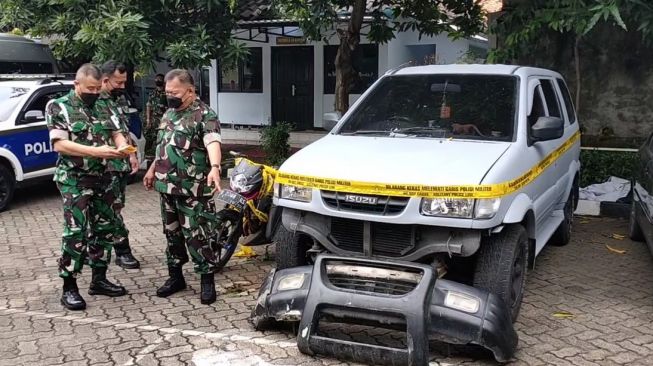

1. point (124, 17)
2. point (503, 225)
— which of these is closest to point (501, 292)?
point (503, 225)

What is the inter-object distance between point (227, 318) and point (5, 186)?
5169 millimetres

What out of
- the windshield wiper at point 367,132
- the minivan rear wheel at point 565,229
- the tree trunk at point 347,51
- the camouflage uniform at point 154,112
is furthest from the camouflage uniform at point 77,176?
the camouflage uniform at point 154,112

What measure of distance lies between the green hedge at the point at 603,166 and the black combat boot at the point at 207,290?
5.70m

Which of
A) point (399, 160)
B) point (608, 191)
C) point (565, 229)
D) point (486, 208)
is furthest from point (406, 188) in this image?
point (608, 191)

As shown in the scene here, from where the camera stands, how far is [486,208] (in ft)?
12.6

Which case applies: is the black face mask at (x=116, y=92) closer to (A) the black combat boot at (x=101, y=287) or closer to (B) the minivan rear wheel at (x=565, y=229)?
(A) the black combat boot at (x=101, y=287)

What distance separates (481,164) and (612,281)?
2299 mm

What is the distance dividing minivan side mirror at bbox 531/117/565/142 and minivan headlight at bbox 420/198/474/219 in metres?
1.20

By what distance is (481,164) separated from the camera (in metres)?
4.11

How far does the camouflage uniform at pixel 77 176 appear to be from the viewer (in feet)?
15.1

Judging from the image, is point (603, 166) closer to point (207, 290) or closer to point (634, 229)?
point (634, 229)

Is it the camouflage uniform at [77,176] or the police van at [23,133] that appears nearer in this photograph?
the camouflage uniform at [77,176]

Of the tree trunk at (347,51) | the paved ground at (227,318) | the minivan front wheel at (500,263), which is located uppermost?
the tree trunk at (347,51)

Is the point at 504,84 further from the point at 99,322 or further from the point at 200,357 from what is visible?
the point at 99,322
